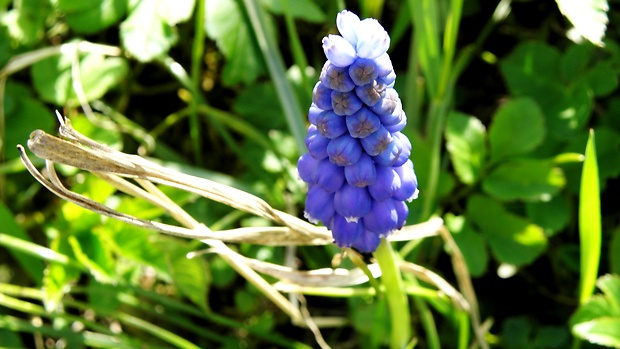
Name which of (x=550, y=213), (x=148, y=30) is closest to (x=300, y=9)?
(x=148, y=30)

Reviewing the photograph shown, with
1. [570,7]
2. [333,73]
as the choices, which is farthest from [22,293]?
[570,7]

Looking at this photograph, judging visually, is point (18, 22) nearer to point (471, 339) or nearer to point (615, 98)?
point (471, 339)

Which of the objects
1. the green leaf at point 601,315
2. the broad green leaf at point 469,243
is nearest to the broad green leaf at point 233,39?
the broad green leaf at point 469,243

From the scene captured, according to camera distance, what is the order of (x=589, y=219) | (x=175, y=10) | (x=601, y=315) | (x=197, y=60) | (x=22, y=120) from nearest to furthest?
1. (x=589, y=219)
2. (x=601, y=315)
3. (x=175, y=10)
4. (x=197, y=60)
5. (x=22, y=120)

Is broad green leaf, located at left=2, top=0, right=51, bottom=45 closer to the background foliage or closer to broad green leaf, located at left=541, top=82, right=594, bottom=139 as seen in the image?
the background foliage

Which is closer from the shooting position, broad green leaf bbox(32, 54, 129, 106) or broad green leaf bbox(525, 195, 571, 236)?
broad green leaf bbox(525, 195, 571, 236)

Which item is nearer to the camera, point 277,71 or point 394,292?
point 394,292

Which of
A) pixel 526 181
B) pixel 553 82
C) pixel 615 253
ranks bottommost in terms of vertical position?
pixel 615 253

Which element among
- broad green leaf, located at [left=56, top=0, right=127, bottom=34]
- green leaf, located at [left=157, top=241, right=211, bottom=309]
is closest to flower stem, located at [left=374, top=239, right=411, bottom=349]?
green leaf, located at [left=157, top=241, right=211, bottom=309]

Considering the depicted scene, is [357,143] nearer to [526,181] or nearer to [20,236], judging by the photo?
[526,181]
